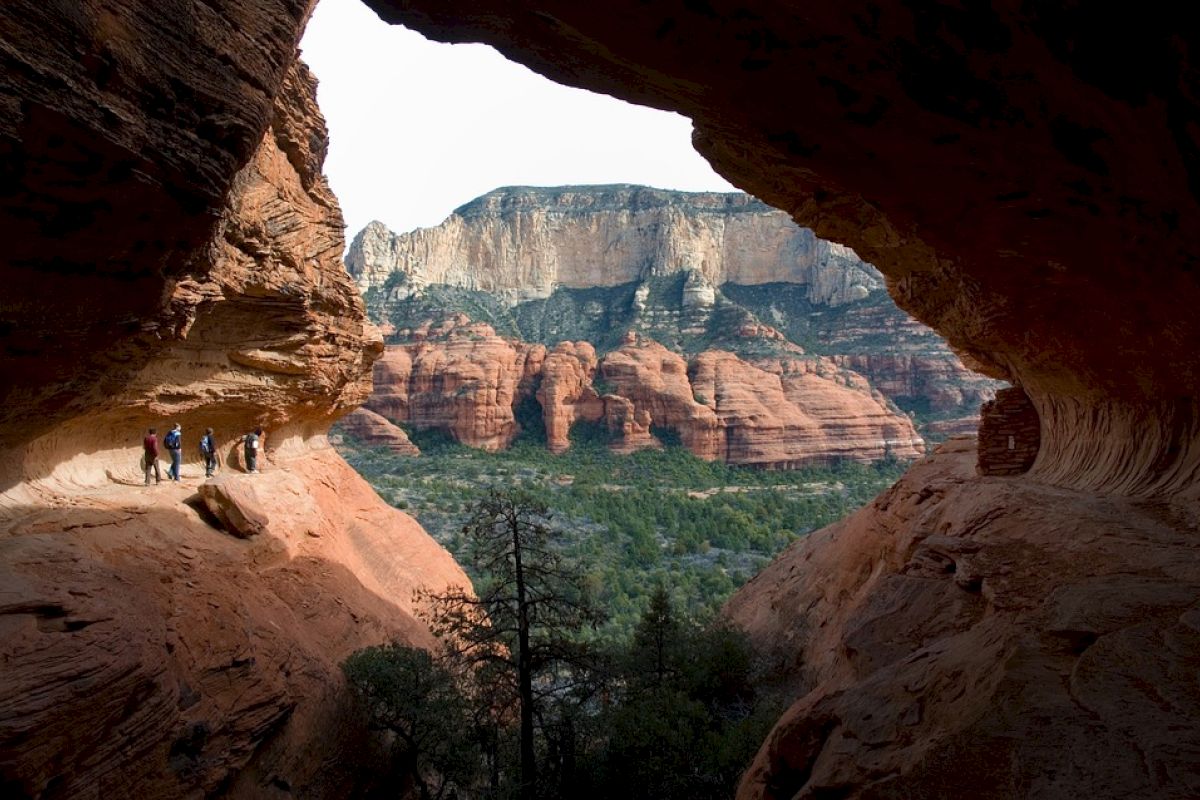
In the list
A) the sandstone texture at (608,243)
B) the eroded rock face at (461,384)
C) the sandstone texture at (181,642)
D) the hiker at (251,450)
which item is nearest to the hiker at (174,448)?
the sandstone texture at (181,642)

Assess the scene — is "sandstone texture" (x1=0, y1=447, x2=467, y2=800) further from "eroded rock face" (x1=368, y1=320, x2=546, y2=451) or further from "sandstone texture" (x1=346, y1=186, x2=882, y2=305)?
"sandstone texture" (x1=346, y1=186, x2=882, y2=305)

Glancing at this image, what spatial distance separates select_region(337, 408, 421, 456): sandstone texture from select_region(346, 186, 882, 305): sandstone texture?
34.9m

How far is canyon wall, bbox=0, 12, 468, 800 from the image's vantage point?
16.0 ft

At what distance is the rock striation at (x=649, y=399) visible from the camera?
62750mm

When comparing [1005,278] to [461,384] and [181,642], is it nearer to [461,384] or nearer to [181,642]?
[181,642]

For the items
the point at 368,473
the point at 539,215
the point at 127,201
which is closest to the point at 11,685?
the point at 127,201

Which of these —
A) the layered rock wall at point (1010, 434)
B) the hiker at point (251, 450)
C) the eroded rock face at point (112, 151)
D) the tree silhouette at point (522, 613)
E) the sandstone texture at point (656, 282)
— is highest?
the sandstone texture at point (656, 282)

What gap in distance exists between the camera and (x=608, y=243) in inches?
3947

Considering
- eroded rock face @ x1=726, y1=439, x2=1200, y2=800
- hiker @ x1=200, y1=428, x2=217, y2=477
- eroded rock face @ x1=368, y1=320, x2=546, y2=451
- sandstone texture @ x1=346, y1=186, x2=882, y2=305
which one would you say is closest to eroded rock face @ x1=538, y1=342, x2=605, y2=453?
eroded rock face @ x1=368, y1=320, x2=546, y2=451

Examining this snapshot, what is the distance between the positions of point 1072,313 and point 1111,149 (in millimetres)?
3782

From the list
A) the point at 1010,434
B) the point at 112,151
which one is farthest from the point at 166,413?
the point at 1010,434

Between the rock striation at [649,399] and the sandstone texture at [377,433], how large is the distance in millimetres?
6229

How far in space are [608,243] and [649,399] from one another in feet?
141

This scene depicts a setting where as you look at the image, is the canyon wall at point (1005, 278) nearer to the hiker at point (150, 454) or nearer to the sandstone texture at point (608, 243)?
the hiker at point (150, 454)
